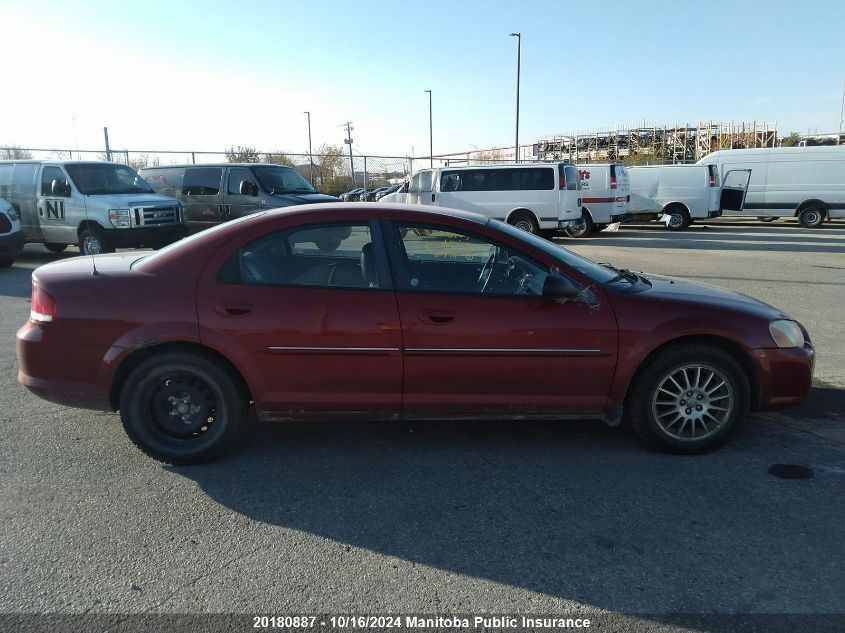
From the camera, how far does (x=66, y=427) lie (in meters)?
4.54

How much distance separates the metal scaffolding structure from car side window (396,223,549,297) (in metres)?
44.6

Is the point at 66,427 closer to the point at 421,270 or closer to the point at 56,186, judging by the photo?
the point at 421,270

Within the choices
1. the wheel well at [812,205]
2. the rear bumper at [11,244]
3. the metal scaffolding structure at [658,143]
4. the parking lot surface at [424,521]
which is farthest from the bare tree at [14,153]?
the metal scaffolding structure at [658,143]

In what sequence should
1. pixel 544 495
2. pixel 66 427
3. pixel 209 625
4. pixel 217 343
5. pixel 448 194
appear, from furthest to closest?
1. pixel 448 194
2. pixel 66 427
3. pixel 217 343
4. pixel 544 495
5. pixel 209 625

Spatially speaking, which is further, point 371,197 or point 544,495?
point 371,197

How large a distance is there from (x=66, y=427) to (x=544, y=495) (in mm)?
3317

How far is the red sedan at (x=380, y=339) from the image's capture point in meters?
3.85

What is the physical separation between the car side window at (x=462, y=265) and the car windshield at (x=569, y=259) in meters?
0.17

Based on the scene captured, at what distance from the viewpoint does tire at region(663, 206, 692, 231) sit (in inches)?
834

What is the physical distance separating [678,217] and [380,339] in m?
19.7

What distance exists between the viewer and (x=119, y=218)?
1218 centimetres

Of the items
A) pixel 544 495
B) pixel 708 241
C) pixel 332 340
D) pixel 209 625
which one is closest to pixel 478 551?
pixel 544 495

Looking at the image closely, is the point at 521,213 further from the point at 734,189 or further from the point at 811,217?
the point at 811,217

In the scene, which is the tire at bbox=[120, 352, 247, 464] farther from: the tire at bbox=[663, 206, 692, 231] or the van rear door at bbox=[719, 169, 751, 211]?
the van rear door at bbox=[719, 169, 751, 211]
